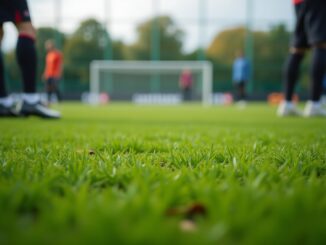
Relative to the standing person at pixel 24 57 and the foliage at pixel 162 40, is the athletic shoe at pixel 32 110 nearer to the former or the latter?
the standing person at pixel 24 57

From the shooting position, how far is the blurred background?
2022 centimetres

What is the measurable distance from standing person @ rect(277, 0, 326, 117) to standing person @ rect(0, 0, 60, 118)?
3.46 metres

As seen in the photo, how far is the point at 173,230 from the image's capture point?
0.62 metres

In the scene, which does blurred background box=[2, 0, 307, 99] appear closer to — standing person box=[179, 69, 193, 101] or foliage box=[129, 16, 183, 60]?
foliage box=[129, 16, 183, 60]

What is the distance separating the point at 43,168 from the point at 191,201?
62cm

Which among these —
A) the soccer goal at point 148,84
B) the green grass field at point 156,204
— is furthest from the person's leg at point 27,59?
the soccer goal at point 148,84

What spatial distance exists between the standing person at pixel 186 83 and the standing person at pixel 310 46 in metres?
12.9

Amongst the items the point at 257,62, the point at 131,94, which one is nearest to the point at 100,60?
the point at 131,94

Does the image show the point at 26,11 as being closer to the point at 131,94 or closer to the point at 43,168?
the point at 43,168

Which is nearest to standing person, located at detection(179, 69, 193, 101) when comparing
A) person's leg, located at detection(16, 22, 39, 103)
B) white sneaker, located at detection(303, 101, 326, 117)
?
white sneaker, located at detection(303, 101, 326, 117)

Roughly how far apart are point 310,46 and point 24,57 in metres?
3.83

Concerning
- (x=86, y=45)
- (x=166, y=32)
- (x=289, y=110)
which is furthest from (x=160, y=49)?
(x=289, y=110)

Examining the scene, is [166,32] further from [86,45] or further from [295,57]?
[295,57]

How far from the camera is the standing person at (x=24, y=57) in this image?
3.57 metres
